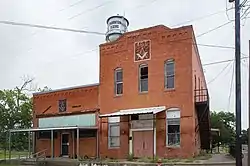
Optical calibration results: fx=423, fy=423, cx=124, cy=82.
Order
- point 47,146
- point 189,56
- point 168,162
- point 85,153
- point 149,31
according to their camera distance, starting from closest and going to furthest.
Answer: point 168,162 < point 189,56 < point 149,31 < point 85,153 < point 47,146

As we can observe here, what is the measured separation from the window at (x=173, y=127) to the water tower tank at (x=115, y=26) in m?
12.6

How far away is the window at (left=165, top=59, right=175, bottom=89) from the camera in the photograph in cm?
2780

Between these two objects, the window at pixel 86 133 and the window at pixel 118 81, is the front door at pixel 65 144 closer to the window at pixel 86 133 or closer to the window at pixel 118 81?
the window at pixel 86 133

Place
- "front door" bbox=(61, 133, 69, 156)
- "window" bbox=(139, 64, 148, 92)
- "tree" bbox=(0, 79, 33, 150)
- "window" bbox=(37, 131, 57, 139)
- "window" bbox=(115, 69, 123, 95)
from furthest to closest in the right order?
1. "tree" bbox=(0, 79, 33, 150)
2. "window" bbox=(37, 131, 57, 139)
3. "front door" bbox=(61, 133, 69, 156)
4. "window" bbox=(115, 69, 123, 95)
5. "window" bbox=(139, 64, 148, 92)

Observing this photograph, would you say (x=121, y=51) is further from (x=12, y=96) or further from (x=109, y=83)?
(x=12, y=96)

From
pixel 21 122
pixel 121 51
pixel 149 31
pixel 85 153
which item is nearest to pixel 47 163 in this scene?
pixel 85 153

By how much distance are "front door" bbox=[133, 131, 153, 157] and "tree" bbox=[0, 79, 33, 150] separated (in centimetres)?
3048

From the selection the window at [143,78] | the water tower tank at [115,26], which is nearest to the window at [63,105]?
the window at [143,78]

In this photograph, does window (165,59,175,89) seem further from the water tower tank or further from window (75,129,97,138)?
the water tower tank

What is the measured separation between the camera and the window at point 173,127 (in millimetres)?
26922

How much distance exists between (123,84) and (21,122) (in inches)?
1203

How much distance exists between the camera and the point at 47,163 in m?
29.9

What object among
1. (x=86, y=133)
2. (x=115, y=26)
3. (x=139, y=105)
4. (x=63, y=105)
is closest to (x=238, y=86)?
(x=139, y=105)

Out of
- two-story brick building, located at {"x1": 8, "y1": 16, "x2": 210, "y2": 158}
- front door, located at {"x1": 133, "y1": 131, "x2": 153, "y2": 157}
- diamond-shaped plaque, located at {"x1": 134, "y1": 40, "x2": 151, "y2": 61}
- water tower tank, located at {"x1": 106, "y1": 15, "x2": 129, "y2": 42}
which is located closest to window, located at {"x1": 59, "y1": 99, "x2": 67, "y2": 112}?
two-story brick building, located at {"x1": 8, "y1": 16, "x2": 210, "y2": 158}
